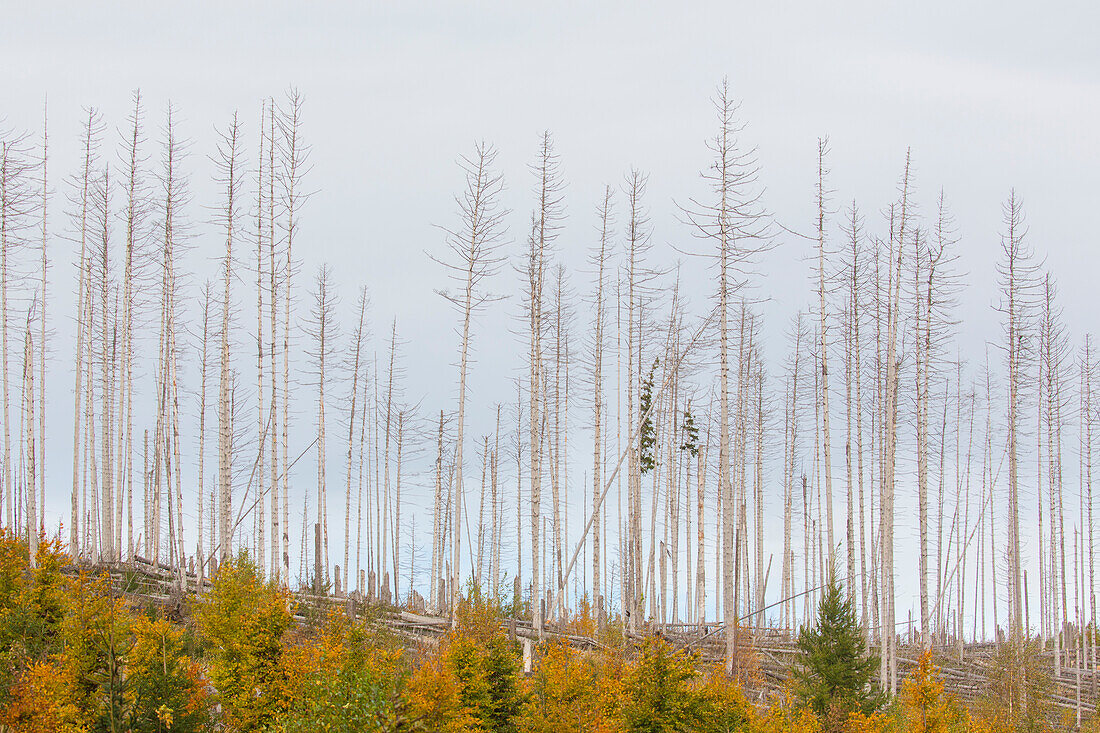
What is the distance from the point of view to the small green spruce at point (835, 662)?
55.7 ft

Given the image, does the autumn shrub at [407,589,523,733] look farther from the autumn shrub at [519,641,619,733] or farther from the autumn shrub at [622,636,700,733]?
the autumn shrub at [622,636,700,733]

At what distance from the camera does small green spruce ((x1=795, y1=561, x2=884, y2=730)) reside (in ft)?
55.7

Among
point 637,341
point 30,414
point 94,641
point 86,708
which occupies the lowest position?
point 86,708

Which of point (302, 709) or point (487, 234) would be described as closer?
point (302, 709)

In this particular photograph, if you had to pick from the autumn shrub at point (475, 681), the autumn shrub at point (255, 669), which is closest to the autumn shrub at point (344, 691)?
the autumn shrub at point (255, 669)

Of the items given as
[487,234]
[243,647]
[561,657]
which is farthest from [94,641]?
[487,234]

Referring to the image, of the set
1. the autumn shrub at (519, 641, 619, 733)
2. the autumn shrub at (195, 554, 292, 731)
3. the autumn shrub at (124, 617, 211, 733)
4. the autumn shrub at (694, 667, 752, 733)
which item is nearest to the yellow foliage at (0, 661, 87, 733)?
the autumn shrub at (124, 617, 211, 733)

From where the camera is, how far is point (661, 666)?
41.2 ft

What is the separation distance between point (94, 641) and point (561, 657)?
6.18 meters

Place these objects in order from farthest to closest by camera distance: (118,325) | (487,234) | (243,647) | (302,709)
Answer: (118,325) → (487,234) → (243,647) → (302,709)

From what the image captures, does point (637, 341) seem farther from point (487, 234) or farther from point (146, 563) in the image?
point (146, 563)

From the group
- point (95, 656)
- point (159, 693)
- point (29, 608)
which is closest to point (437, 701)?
point (159, 693)

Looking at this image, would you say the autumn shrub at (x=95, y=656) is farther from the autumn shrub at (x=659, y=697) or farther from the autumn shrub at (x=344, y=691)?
the autumn shrub at (x=659, y=697)

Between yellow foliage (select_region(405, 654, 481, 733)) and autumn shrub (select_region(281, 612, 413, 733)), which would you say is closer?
autumn shrub (select_region(281, 612, 413, 733))
